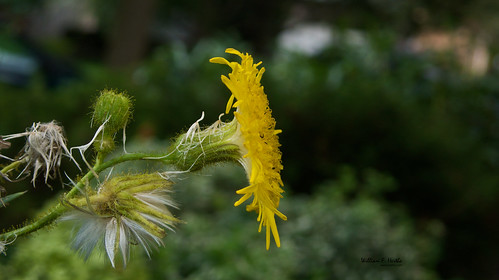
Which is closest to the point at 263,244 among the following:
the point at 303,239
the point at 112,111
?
the point at 303,239

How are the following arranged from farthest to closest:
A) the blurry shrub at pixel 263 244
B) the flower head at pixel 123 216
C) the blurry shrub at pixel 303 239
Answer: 1. the blurry shrub at pixel 303 239
2. the blurry shrub at pixel 263 244
3. the flower head at pixel 123 216

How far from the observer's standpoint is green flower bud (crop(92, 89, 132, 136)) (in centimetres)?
115

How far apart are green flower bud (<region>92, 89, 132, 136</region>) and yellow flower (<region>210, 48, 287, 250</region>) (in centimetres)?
19

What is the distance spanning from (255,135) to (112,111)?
10.6 inches

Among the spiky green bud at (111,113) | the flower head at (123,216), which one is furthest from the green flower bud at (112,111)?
the flower head at (123,216)

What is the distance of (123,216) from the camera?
43.1 inches

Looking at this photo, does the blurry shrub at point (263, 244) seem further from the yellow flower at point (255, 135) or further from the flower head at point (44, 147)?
the yellow flower at point (255, 135)

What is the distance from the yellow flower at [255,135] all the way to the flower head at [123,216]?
6.2 inches

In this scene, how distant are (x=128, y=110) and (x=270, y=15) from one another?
13510 mm

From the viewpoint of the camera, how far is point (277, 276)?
3.46 m

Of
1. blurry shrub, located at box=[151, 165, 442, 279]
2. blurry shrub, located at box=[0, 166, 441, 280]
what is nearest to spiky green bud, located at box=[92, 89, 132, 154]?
blurry shrub, located at box=[0, 166, 441, 280]

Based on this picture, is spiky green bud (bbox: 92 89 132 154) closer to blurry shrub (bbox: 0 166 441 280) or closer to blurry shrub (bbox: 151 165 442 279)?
blurry shrub (bbox: 0 166 441 280)

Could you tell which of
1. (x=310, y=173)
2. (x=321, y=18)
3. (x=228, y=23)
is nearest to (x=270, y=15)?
(x=228, y=23)

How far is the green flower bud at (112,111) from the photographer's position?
3.78ft
